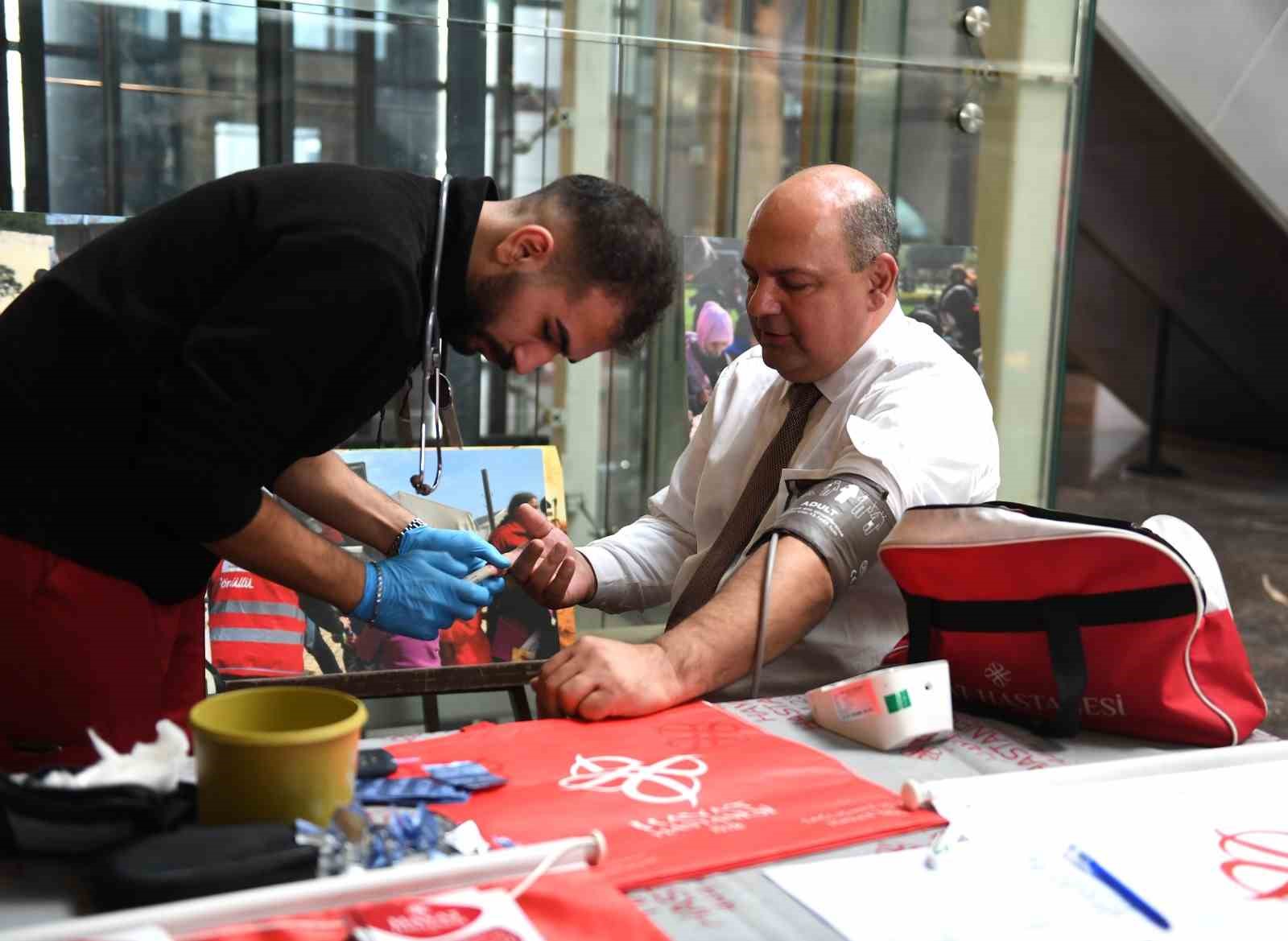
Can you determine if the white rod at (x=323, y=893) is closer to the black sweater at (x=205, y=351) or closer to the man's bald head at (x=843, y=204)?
the black sweater at (x=205, y=351)

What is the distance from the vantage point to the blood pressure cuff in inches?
64.1

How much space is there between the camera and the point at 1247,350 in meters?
8.48

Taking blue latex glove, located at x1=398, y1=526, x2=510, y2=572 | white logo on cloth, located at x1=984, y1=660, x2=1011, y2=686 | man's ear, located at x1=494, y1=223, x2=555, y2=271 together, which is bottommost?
white logo on cloth, located at x1=984, y1=660, x2=1011, y2=686

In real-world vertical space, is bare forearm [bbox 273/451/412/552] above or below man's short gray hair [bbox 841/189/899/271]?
below

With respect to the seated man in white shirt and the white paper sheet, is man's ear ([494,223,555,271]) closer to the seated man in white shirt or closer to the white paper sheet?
the seated man in white shirt

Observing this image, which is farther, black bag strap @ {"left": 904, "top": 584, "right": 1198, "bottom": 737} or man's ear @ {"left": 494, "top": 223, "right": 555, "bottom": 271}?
man's ear @ {"left": 494, "top": 223, "right": 555, "bottom": 271}

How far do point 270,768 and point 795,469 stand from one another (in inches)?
40.4

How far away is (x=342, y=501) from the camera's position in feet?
5.89

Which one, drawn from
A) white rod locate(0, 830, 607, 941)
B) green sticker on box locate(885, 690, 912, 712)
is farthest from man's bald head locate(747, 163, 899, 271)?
white rod locate(0, 830, 607, 941)

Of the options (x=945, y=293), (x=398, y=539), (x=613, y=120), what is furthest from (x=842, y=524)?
(x=945, y=293)

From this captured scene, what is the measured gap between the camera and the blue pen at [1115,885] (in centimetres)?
91

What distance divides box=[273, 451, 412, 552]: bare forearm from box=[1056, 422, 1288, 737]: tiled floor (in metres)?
2.86

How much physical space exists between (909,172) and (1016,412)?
0.80m

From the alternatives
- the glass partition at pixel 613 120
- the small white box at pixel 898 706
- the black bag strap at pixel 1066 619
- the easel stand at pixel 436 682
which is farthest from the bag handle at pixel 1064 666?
the glass partition at pixel 613 120
